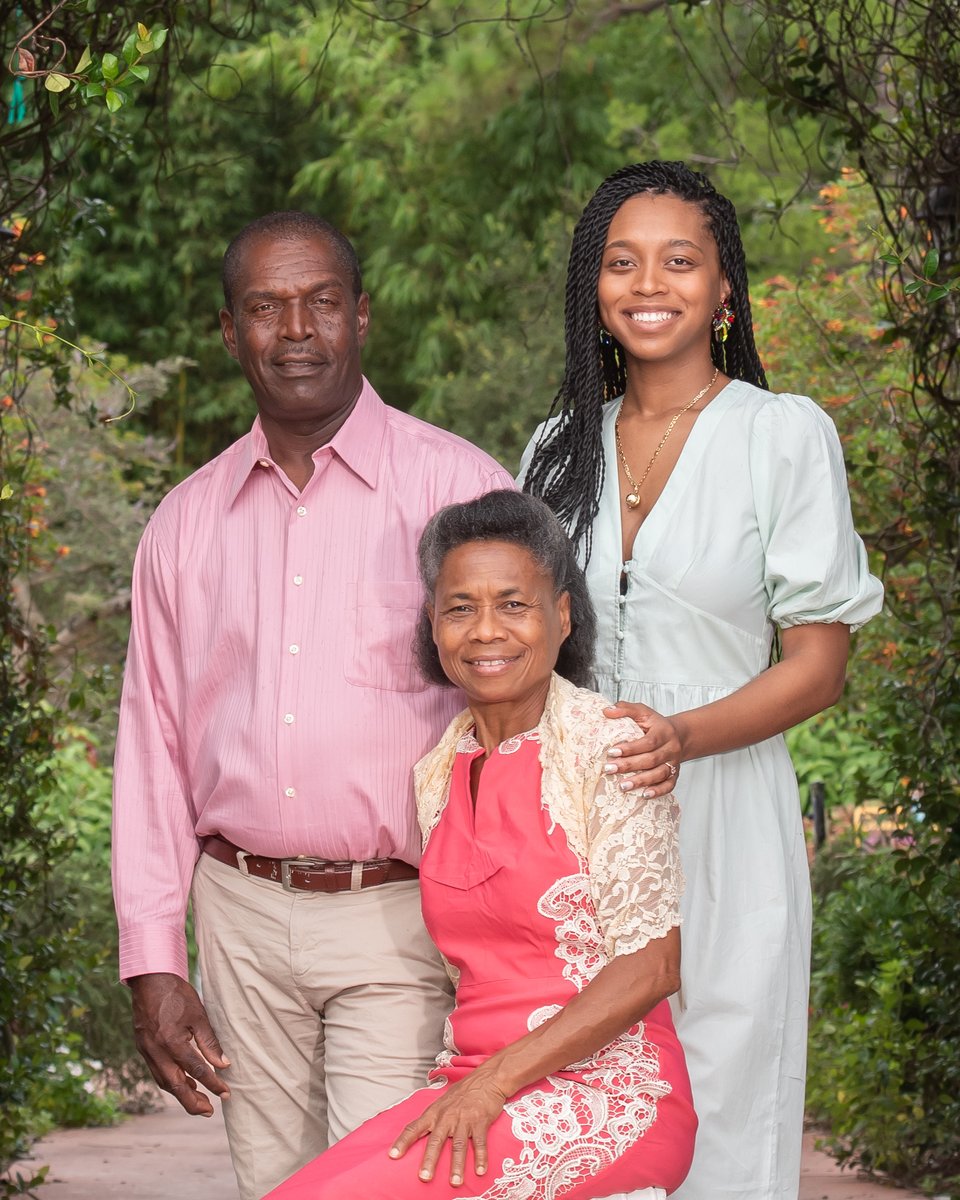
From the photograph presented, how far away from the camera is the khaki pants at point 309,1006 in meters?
2.84

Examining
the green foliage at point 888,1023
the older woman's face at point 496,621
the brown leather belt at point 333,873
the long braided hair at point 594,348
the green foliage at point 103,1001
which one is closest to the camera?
the older woman's face at point 496,621

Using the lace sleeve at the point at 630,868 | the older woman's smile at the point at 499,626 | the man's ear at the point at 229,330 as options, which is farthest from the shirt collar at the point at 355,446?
the lace sleeve at the point at 630,868

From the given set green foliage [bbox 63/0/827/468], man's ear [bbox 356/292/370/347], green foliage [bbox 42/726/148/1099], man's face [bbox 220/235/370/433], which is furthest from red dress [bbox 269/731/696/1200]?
green foliage [bbox 63/0/827/468]

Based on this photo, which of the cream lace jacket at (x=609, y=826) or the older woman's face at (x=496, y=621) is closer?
the cream lace jacket at (x=609, y=826)

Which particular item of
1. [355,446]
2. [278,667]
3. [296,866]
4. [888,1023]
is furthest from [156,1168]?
[355,446]

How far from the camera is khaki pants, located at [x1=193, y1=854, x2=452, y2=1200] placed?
284cm

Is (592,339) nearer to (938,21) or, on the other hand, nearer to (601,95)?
(938,21)

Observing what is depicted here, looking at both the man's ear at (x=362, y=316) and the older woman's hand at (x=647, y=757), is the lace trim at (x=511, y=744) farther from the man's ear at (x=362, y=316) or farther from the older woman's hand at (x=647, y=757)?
the man's ear at (x=362, y=316)

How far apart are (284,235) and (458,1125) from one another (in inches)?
56.4

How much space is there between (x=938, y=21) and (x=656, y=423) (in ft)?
4.09

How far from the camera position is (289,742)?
2.87m

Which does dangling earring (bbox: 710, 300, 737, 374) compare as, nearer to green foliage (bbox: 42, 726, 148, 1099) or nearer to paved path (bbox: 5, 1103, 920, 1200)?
paved path (bbox: 5, 1103, 920, 1200)

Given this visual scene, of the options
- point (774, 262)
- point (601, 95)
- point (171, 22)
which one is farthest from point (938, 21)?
point (601, 95)

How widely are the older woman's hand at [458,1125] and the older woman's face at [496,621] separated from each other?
551mm
